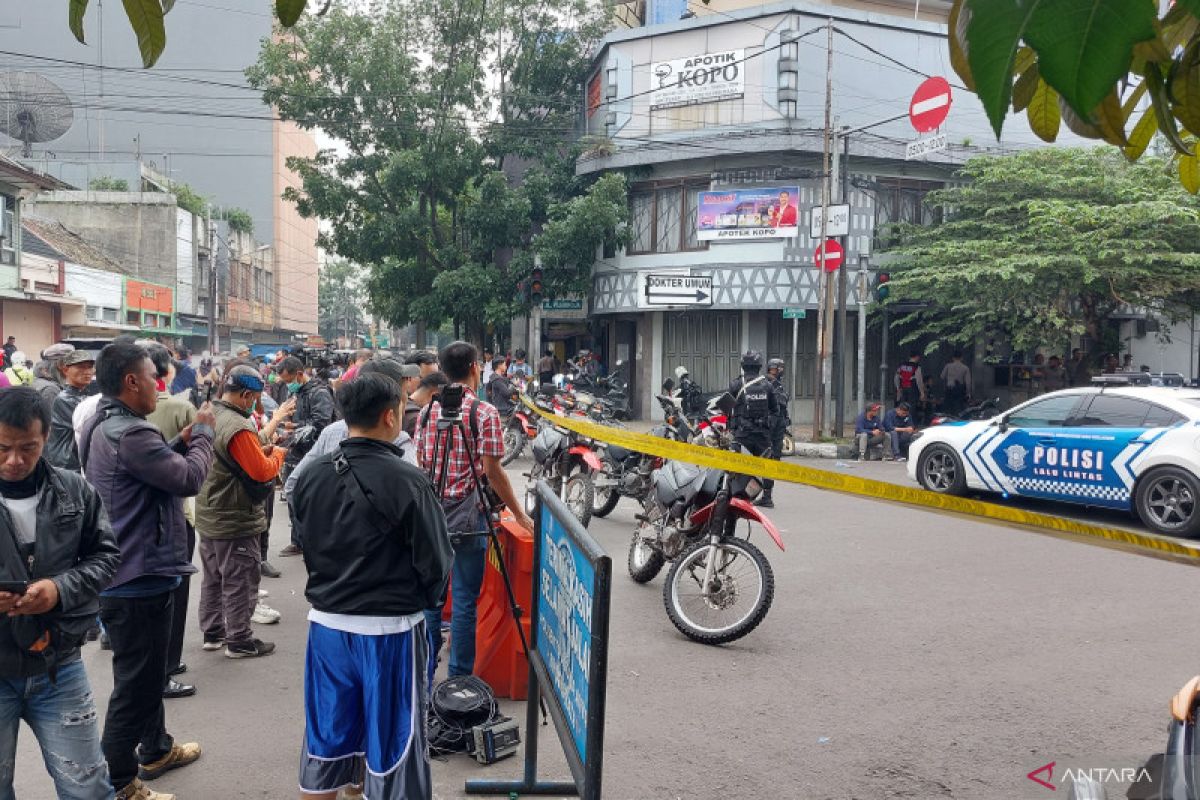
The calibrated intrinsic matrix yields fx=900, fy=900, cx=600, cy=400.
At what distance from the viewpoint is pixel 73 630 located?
2.68m

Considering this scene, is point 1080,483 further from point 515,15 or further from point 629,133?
point 515,15

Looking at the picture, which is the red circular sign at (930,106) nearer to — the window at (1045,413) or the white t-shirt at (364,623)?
the window at (1045,413)

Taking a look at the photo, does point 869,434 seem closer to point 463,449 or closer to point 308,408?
point 308,408

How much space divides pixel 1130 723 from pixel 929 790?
4.45 ft

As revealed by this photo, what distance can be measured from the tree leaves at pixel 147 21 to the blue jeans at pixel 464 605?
3.26m

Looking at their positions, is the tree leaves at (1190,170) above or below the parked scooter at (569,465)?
above

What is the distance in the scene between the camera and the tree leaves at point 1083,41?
2.78 feet

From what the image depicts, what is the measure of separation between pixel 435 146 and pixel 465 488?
20.0 m

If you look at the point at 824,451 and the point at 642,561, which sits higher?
the point at 824,451

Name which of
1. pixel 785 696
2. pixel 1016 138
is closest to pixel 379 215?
pixel 1016 138

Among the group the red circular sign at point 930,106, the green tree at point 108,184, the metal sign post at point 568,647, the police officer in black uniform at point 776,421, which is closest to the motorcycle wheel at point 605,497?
the police officer in black uniform at point 776,421

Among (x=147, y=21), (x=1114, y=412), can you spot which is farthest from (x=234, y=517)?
(x=1114, y=412)

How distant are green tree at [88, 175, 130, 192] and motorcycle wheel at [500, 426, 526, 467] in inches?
1362

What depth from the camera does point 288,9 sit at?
1.39 metres
